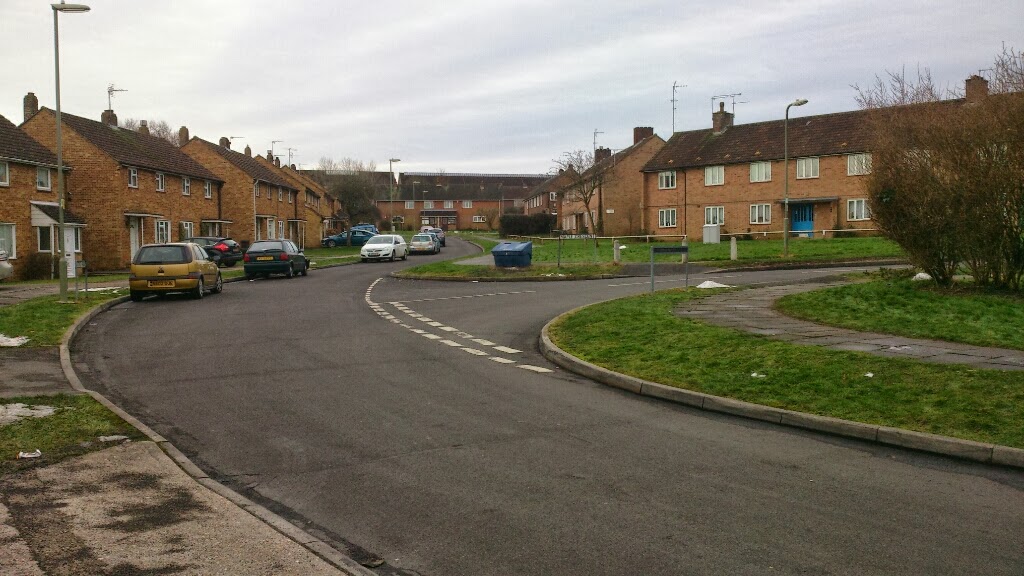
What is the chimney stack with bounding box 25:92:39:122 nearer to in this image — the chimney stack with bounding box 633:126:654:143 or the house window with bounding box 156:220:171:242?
the house window with bounding box 156:220:171:242

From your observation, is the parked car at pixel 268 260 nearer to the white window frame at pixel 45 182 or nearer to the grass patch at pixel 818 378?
the white window frame at pixel 45 182

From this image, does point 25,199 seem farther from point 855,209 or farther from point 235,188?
point 855,209

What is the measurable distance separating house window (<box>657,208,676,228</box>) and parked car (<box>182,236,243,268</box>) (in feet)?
98.4

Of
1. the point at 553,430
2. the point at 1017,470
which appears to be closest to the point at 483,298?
the point at 553,430

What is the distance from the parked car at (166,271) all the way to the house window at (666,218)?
136 feet

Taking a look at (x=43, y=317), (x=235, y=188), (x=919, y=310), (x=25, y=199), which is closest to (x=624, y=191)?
(x=235, y=188)

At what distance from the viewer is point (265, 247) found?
31.8m

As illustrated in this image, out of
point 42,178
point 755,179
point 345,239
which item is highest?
point 755,179

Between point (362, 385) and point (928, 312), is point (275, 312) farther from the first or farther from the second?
point (928, 312)

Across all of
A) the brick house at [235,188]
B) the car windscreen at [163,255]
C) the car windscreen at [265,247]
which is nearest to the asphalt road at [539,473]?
the car windscreen at [163,255]

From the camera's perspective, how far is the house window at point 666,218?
5919 centimetres

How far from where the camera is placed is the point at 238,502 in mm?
5398

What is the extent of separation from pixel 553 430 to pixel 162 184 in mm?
43511

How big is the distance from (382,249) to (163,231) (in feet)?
38.8
